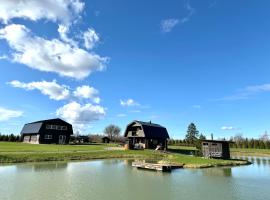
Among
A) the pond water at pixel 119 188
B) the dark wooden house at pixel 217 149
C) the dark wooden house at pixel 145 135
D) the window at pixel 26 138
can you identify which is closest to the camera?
the pond water at pixel 119 188

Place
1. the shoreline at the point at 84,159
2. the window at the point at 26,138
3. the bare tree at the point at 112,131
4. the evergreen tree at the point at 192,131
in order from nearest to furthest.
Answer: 1. the shoreline at the point at 84,159
2. the window at the point at 26,138
3. the evergreen tree at the point at 192,131
4. the bare tree at the point at 112,131

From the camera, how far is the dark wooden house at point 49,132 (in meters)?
69.2

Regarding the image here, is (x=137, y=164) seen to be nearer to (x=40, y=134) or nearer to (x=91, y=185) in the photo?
(x=91, y=185)

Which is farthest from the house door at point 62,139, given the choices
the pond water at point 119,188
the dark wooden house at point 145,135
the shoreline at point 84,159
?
the pond water at point 119,188

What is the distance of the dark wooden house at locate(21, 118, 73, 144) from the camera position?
6925 centimetres

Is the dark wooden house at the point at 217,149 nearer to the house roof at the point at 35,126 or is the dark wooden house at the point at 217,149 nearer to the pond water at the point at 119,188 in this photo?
the pond water at the point at 119,188

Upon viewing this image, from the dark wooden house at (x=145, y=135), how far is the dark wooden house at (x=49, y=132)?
60.0 ft

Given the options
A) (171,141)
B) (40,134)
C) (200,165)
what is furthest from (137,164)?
(171,141)

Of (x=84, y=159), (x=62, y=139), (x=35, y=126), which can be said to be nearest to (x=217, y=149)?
(x=84, y=159)

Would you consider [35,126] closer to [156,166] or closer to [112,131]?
[156,166]

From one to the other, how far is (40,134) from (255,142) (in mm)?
54860

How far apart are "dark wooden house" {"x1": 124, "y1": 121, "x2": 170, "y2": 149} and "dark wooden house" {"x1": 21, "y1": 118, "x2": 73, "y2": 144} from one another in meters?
18.3

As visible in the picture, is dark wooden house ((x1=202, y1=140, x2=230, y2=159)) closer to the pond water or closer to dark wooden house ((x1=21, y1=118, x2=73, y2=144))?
the pond water

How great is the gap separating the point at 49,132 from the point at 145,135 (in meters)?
25.8
